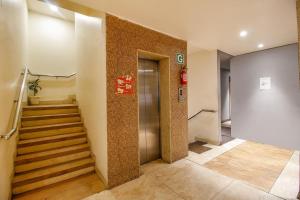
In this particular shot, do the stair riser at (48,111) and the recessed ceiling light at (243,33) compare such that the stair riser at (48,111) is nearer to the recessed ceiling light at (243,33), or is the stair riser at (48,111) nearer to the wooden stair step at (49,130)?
the wooden stair step at (49,130)

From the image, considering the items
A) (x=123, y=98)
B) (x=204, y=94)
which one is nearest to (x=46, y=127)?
(x=123, y=98)

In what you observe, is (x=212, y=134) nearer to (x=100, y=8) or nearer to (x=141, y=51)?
(x=141, y=51)

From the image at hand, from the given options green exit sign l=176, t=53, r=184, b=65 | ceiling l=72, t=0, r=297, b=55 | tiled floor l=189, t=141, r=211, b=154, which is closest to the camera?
ceiling l=72, t=0, r=297, b=55

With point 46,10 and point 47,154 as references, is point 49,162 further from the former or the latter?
point 46,10

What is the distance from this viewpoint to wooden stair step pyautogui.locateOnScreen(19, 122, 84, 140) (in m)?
3.19

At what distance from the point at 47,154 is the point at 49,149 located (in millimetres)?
169

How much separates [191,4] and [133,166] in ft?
9.23

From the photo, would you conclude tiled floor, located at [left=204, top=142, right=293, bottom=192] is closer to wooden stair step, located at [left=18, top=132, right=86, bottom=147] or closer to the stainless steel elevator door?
the stainless steel elevator door

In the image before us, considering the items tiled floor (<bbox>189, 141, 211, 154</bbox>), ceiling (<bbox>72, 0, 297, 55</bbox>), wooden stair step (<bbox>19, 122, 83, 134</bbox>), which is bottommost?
tiled floor (<bbox>189, 141, 211, 154</bbox>)

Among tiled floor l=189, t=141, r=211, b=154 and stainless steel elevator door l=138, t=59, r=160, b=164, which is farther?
tiled floor l=189, t=141, r=211, b=154

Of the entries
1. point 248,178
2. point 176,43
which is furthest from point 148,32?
point 248,178

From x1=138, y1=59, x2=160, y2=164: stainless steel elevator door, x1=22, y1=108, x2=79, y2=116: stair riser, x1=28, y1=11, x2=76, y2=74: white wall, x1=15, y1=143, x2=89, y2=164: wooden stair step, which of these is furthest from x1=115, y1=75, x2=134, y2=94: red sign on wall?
x1=28, y1=11, x2=76, y2=74: white wall

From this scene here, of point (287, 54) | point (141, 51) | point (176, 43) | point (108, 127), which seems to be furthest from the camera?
point (287, 54)

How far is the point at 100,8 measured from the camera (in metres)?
2.35
